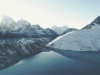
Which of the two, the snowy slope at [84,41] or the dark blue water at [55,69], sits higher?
the snowy slope at [84,41]

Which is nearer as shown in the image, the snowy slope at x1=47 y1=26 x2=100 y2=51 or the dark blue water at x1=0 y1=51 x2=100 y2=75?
the dark blue water at x1=0 y1=51 x2=100 y2=75

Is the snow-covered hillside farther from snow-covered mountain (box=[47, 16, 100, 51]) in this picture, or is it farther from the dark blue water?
the dark blue water

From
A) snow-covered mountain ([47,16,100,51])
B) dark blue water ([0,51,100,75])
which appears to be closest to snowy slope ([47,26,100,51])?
snow-covered mountain ([47,16,100,51])

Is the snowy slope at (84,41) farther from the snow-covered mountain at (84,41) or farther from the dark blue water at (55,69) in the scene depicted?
the dark blue water at (55,69)

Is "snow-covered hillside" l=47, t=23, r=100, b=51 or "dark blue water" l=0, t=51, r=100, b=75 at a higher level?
"snow-covered hillside" l=47, t=23, r=100, b=51

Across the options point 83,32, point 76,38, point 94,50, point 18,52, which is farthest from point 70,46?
point 18,52

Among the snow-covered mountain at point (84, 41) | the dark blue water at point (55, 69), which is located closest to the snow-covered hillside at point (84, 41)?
the snow-covered mountain at point (84, 41)

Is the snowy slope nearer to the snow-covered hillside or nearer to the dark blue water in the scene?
the snow-covered hillside

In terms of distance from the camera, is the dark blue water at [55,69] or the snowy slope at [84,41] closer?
the dark blue water at [55,69]

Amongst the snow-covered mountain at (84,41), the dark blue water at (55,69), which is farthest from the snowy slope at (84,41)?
the dark blue water at (55,69)

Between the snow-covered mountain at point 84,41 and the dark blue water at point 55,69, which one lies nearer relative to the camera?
the dark blue water at point 55,69

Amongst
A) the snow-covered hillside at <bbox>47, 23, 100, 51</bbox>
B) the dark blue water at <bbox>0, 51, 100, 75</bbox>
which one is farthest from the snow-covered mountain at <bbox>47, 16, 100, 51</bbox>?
the dark blue water at <bbox>0, 51, 100, 75</bbox>
